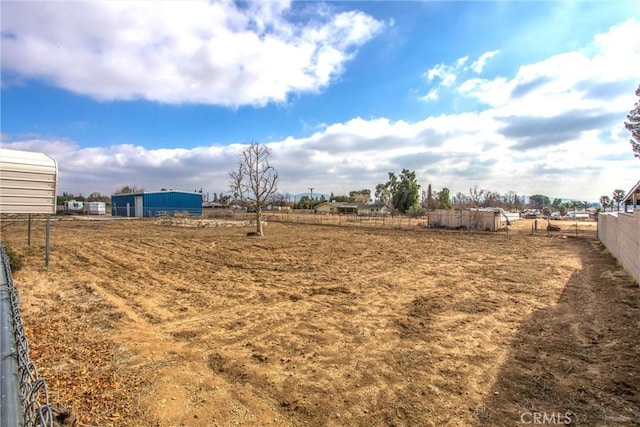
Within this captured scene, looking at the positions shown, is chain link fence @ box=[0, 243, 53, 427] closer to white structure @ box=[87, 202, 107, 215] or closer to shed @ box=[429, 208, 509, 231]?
shed @ box=[429, 208, 509, 231]

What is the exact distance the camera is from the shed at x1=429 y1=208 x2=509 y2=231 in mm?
28984

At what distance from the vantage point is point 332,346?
4.86 m

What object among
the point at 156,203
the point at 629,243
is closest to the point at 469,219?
the point at 629,243

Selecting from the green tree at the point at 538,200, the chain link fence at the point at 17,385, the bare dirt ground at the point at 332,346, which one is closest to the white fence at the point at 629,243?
the bare dirt ground at the point at 332,346

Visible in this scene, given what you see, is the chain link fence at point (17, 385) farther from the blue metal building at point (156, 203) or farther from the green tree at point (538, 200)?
the green tree at point (538, 200)

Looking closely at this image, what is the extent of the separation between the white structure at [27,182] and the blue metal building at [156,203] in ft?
118

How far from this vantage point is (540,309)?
22.0ft

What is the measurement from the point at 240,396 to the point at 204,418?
1.57ft

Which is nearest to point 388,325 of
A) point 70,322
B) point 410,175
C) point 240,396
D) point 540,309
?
point 240,396

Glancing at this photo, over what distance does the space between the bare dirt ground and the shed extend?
783 inches

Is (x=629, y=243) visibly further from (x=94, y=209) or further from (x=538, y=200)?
(x=538, y=200)

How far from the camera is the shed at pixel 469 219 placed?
1141 inches

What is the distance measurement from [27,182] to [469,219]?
99.3ft

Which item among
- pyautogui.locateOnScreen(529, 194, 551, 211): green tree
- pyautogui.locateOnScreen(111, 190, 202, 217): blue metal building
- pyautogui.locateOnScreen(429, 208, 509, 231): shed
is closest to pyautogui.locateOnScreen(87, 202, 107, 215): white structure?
pyautogui.locateOnScreen(111, 190, 202, 217): blue metal building
